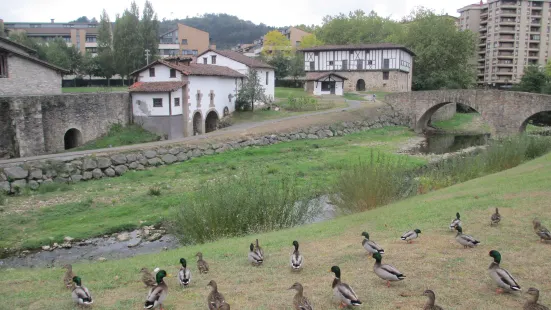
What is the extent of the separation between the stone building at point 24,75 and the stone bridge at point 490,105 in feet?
112

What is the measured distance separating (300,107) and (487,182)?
105 ft

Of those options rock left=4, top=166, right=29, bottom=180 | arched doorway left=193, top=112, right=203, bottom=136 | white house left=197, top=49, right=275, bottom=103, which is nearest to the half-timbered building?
white house left=197, top=49, right=275, bottom=103

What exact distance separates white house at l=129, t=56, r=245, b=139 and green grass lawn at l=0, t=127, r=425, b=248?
249 inches

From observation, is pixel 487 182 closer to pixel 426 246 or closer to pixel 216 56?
pixel 426 246

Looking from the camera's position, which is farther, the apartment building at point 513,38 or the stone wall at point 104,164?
the apartment building at point 513,38

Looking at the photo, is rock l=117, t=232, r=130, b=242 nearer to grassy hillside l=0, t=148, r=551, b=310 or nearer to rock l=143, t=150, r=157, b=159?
grassy hillside l=0, t=148, r=551, b=310

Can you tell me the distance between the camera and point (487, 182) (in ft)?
60.2

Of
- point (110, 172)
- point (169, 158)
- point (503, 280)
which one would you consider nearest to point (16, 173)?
point (110, 172)

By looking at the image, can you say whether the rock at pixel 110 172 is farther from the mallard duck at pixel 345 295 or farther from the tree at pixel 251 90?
the mallard duck at pixel 345 295

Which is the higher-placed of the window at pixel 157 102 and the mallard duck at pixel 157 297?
the window at pixel 157 102

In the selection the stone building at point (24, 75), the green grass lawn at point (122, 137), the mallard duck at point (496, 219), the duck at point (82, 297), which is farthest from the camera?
the green grass lawn at point (122, 137)

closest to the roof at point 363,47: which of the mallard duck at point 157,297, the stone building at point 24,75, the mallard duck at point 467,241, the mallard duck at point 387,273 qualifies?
the stone building at point 24,75

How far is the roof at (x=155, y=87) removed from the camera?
120ft

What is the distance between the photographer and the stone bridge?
139 feet
